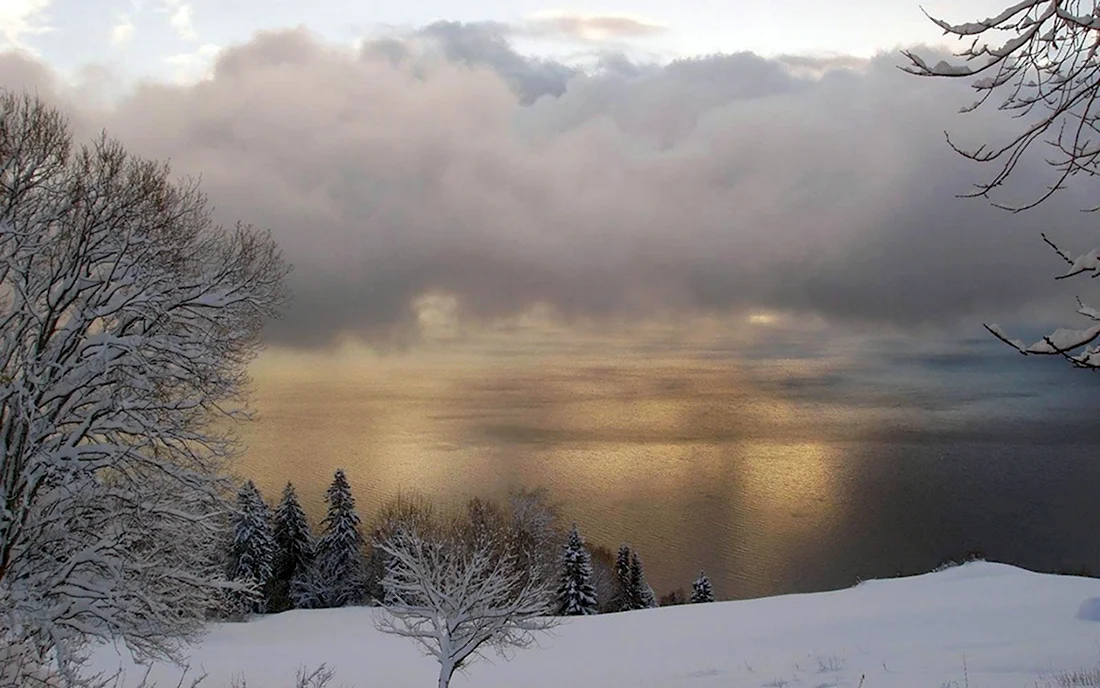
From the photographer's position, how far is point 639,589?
43906 mm

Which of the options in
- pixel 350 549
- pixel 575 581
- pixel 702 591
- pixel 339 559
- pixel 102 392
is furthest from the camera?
pixel 702 591

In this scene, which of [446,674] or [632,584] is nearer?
[446,674]

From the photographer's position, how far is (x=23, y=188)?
31.5ft

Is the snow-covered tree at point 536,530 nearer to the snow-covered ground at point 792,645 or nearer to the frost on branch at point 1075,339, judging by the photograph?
the snow-covered ground at point 792,645

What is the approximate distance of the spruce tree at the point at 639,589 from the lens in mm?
43781

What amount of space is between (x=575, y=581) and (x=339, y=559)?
45.0 feet

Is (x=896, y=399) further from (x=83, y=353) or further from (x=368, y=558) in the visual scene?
(x=83, y=353)

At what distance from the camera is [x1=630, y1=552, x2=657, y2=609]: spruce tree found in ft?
144

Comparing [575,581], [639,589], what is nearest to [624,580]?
[639,589]

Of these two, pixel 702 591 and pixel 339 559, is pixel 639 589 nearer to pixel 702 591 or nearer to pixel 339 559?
pixel 702 591

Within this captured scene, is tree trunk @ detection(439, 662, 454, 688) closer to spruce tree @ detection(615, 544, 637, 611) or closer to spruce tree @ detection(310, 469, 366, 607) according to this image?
spruce tree @ detection(310, 469, 366, 607)

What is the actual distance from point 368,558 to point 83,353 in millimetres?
35299

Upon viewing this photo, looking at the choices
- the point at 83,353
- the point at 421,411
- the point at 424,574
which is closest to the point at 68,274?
the point at 83,353

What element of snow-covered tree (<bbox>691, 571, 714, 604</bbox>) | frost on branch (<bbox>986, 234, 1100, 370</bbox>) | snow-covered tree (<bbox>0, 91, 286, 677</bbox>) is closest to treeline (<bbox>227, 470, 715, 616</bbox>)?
snow-covered tree (<bbox>691, 571, 714, 604</bbox>)
